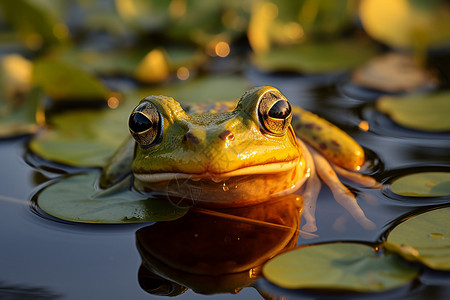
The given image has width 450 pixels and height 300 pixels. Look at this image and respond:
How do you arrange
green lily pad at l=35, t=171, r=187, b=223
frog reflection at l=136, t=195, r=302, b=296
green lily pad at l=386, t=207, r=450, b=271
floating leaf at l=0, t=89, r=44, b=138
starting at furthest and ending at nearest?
floating leaf at l=0, t=89, r=44, b=138 → green lily pad at l=35, t=171, r=187, b=223 → frog reflection at l=136, t=195, r=302, b=296 → green lily pad at l=386, t=207, r=450, b=271

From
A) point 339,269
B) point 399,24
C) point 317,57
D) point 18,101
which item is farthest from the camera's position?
point 317,57

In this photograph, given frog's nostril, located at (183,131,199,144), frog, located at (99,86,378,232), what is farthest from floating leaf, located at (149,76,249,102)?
frog's nostril, located at (183,131,199,144)

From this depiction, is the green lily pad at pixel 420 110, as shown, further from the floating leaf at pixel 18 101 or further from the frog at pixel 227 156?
the floating leaf at pixel 18 101

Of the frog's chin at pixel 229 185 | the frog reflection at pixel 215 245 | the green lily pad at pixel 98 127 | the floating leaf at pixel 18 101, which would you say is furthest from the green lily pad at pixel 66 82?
the frog reflection at pixel 215 245

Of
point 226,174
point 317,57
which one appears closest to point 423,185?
point 226,174

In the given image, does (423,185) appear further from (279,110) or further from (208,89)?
(208,89)

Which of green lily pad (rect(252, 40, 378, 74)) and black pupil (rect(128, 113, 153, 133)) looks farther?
green lily pad (rect(252, 40, 378, 74))

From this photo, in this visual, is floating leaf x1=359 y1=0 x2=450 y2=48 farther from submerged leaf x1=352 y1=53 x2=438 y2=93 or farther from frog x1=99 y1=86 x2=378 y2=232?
frog x1=99 y1=86 x2=378 y2=232

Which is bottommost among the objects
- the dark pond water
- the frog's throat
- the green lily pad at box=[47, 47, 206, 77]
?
the green lily pad at box=[47, 47, 206, 77]
